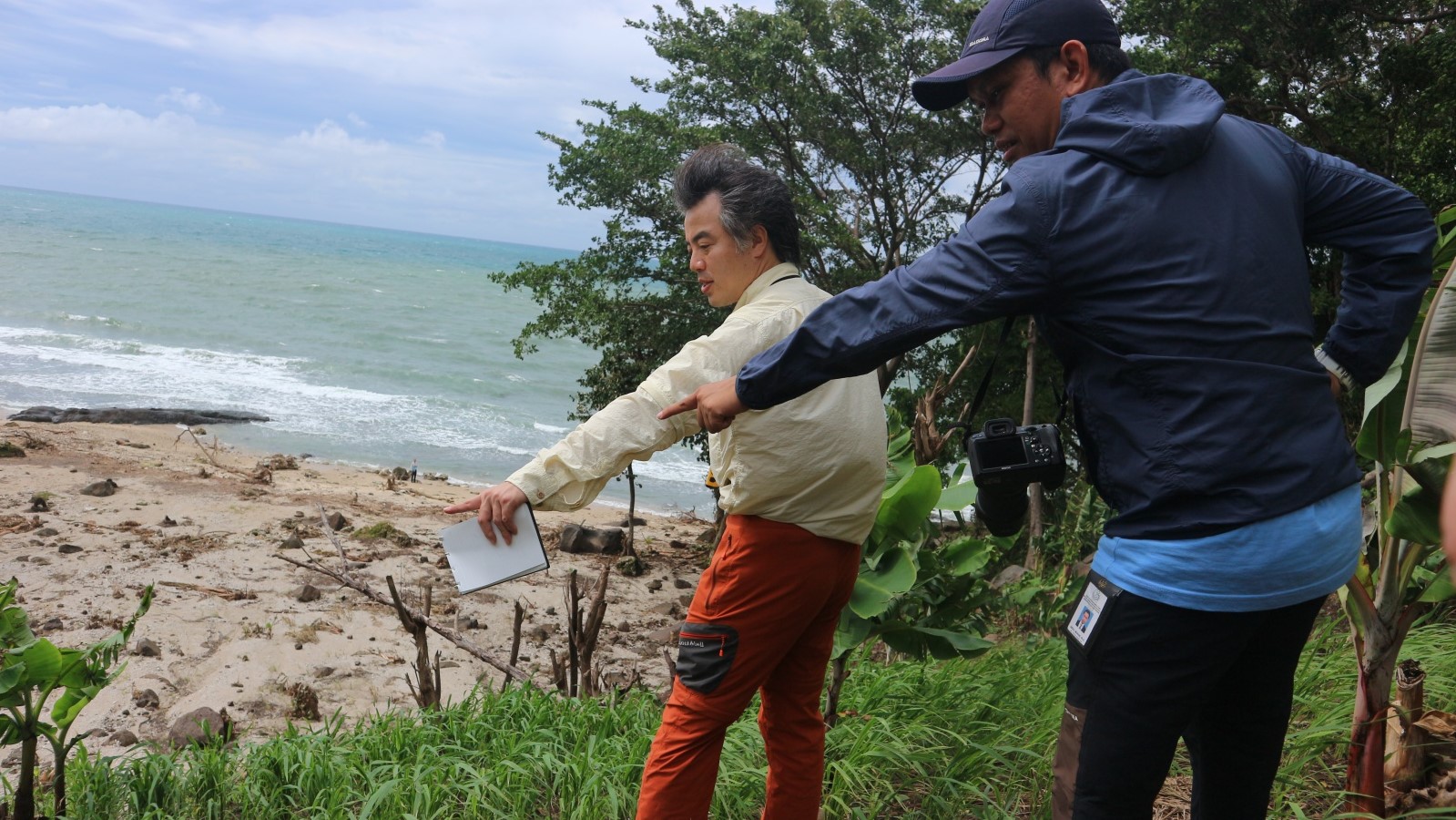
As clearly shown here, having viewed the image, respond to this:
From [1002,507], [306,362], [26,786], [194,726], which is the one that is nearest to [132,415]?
[306,362]

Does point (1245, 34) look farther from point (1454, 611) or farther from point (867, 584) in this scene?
point (867, 584)

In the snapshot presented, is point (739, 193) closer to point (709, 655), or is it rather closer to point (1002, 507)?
point (1002, 507)

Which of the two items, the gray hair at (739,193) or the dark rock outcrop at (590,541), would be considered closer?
the gray hair at (739,193)

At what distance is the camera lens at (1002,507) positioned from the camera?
228 cm

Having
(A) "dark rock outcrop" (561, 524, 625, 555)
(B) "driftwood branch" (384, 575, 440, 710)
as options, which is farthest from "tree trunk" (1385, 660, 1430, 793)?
(A) "dark rock outcrop" (561, 524, 625, 555)

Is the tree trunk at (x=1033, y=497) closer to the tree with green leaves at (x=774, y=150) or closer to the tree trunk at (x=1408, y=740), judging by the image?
the tree with green leaves at (x=774, y=150)

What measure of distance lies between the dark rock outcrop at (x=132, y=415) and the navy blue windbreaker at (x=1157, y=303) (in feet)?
61.3

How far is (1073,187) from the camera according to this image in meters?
1.76

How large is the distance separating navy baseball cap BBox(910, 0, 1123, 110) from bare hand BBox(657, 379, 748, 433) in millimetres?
637

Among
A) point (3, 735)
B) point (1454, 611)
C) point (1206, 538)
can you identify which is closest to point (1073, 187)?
point (1206, 538)

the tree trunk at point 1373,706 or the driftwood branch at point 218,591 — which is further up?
the tree trunk at point 1373,706

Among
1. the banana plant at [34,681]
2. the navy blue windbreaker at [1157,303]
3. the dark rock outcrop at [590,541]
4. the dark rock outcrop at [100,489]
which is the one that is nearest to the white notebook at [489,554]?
the navy blue windbreaker at [1157,303]

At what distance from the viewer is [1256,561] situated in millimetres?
1774

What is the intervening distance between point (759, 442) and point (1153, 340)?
996 millimetres
